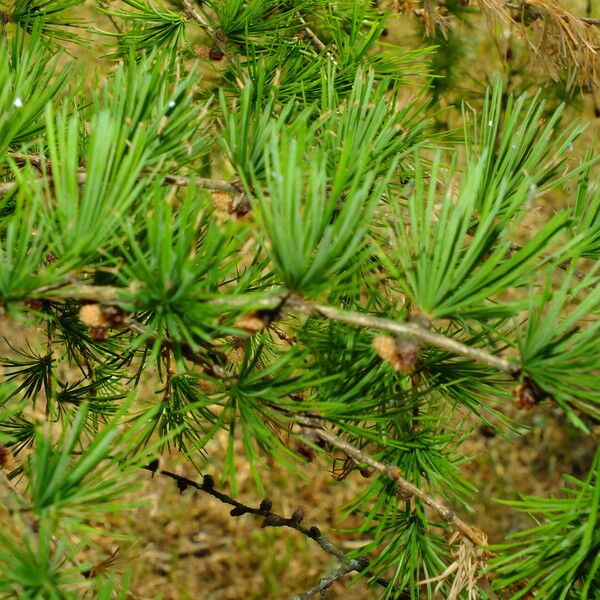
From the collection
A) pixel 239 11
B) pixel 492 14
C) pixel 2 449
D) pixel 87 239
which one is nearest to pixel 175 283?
pixel 87 239

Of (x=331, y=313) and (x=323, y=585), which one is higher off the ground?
(x=331, y=313)

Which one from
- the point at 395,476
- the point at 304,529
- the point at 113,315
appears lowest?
the point at 304,529

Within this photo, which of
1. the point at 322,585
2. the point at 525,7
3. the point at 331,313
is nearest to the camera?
the point at 331,313

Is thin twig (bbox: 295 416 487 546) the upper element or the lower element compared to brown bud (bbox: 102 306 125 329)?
lower

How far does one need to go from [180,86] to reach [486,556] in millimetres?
388

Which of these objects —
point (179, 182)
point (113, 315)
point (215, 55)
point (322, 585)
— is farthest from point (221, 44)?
point (322, 585)

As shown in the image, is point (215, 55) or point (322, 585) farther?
point (215, 55)

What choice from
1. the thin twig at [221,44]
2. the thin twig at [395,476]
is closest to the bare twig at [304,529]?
the thin twig at [395,476]

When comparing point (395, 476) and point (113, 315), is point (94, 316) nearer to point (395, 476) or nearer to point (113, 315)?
point (113, 315)

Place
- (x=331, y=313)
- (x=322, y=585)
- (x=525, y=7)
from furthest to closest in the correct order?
1. (x=525, y=7)
2. (x=322, y=585)
3. (x=331, y=313)

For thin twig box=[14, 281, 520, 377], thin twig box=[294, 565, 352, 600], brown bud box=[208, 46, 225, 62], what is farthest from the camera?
brown bud box=[208, 46, 225, 62]

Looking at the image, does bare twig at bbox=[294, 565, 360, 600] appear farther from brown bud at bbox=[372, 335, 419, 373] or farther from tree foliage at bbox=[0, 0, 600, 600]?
brown bud at bbox=[372, 335, 419, 373]

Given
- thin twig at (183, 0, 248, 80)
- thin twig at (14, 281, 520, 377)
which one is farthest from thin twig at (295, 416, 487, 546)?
thin twig at (183, 0, 248, 80)

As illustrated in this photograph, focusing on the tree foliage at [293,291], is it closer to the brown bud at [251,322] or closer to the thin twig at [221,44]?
the brown bud at [251,322]
